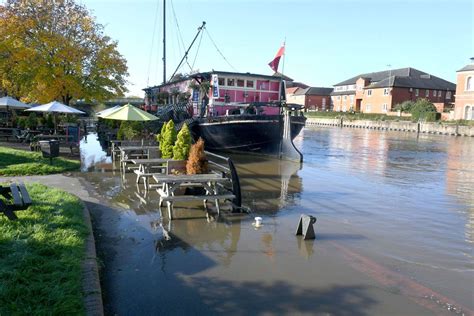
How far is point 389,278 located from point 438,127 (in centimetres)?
5091

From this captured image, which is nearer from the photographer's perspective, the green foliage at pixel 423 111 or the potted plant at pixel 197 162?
the potted plant at pixel 197 162

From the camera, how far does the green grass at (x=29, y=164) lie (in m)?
11.1

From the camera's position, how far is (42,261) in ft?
15.5

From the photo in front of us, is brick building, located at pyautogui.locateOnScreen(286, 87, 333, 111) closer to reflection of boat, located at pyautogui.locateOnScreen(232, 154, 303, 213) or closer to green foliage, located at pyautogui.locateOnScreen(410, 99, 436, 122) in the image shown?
green foliage, located at pyautogui.locateOnScreen(410, 99, 436, 122)

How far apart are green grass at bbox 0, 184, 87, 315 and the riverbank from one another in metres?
48.8

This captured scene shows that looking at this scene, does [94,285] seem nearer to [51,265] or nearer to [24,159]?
[51,265]

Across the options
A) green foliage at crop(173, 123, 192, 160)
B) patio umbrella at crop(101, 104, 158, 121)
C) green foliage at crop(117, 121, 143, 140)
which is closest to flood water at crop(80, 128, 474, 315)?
green foliage at crop(173, 123, 192, 160)

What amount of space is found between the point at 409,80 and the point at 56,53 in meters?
66.5

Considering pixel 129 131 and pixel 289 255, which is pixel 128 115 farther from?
pixel 289 255

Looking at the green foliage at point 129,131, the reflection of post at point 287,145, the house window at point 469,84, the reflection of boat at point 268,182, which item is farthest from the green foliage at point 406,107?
the green foliage at point 129,131

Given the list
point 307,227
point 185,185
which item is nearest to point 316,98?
point 185,185

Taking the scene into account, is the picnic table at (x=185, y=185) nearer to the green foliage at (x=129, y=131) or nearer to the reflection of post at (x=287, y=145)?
the green foliage at (x=129, y=131)

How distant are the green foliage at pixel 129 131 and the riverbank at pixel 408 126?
135 feet

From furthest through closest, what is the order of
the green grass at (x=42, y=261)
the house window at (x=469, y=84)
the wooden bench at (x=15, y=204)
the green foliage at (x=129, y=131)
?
the house window at (x=469, y=84)
the green foliage at (x=129, y=131)
the wooden bench at (x=15, y=204)
the green grass at (x=42, y=261)
